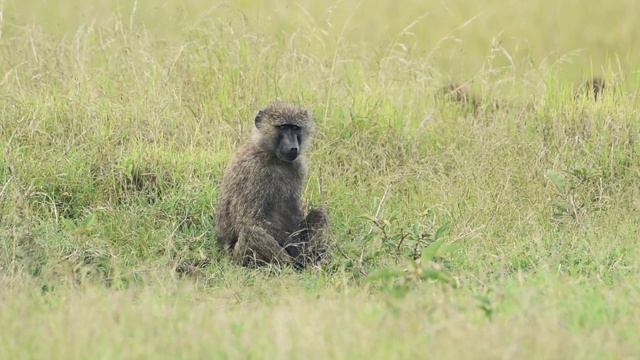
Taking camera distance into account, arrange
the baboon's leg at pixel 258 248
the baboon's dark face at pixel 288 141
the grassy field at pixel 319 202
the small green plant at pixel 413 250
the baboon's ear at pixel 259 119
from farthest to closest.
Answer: the baboon's ear at pixel 259 119 < the baboon's dark face at pixel 288 141 < the baboon's leg at pixel 258 248 < the small green plant at pixel 413 250 < the grassy field at pixel 319 202

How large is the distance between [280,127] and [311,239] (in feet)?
2.37

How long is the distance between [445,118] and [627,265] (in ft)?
8.83

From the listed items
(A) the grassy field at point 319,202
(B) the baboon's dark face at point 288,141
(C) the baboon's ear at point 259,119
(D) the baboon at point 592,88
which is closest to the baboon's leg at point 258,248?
(A) the grassy field at point 319,202

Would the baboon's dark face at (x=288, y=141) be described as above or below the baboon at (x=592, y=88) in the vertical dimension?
below

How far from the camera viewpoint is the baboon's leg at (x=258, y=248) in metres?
6.54

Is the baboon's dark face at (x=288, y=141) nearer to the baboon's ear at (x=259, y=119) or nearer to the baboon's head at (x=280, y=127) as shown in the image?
the baboon's head at (x=280, y=127)

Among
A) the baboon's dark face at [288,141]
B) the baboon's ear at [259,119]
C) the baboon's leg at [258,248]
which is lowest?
the baboon's leg at [258,248]

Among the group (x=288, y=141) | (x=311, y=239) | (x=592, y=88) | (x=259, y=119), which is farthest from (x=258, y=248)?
(x=592, y=88)

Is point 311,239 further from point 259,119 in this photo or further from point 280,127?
point 259,119

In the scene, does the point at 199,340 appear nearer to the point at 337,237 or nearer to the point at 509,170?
the point at 337,237

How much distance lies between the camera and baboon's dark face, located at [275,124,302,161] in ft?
21.9

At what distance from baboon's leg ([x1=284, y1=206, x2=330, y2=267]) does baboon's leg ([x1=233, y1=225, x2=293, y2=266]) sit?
85 millimetres

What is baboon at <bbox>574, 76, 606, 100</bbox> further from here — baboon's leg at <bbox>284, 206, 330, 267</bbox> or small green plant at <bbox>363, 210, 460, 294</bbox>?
baboon's leg at <bbox>284, 206, 330, 267</bbox>

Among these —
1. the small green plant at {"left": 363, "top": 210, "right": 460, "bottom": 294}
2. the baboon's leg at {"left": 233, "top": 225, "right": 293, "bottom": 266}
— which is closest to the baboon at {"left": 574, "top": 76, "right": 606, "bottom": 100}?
the small green plant at {"left": 363, "top": 210, "right": 460, "bottom": 294}
